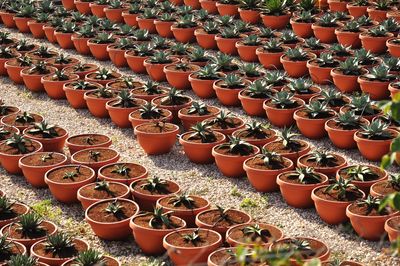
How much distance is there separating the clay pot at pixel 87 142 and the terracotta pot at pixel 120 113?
0.75 m

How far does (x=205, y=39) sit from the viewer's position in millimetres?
12961

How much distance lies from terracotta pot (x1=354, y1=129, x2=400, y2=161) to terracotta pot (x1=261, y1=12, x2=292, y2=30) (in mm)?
5180

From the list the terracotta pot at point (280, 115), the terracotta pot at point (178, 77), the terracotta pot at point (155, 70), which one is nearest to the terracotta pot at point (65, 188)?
the terracotta pot at point (280, 115)

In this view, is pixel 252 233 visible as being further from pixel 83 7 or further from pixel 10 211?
pixel 83 7

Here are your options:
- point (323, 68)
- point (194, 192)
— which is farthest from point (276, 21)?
point (194, 192)

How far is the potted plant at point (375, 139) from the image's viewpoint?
28.3ft

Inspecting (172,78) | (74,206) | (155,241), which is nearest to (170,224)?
(155,241)

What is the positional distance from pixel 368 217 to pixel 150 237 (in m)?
1.93

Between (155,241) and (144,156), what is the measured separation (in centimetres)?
245

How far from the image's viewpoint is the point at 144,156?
9.33m

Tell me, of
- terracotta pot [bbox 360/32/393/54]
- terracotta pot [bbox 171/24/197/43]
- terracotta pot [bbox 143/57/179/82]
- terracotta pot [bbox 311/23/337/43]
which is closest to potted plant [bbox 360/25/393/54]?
terracotta pot [bbox 360/32/393/54]

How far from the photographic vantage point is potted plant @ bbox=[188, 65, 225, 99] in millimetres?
10844

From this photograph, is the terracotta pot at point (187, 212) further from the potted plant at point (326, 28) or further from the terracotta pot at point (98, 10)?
the terracotta pot at point (98, 10)

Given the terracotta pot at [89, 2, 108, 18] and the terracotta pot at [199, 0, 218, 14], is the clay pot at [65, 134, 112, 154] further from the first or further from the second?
the terracotta pot at [89, 2, 108, 18]
